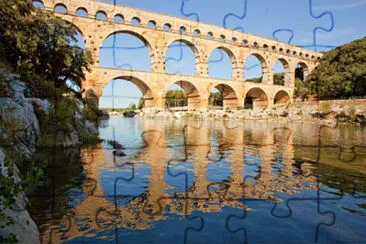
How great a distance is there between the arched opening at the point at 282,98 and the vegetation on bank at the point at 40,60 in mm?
43434

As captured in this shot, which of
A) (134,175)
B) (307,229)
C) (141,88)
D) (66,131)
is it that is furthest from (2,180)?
(141,88)

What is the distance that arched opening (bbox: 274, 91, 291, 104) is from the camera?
5596cm

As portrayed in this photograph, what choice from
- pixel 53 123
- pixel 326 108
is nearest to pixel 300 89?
pixel 326 108

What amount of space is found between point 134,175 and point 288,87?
53.9m

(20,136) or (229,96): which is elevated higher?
(229,96)

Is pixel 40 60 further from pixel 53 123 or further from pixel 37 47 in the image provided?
pixel 53 123

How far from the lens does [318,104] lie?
42.7m

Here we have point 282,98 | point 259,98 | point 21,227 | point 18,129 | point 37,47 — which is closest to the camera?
point 21,227

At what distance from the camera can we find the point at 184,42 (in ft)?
142

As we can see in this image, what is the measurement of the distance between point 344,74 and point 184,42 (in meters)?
24.6

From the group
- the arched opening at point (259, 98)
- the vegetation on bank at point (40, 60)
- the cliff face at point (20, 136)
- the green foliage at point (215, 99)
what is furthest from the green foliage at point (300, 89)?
the cliff face at point (20, 136)

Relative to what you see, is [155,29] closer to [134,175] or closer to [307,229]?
[134,175]

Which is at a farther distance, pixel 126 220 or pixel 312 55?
pixel 312 55

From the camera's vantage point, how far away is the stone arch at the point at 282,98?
5581cm
